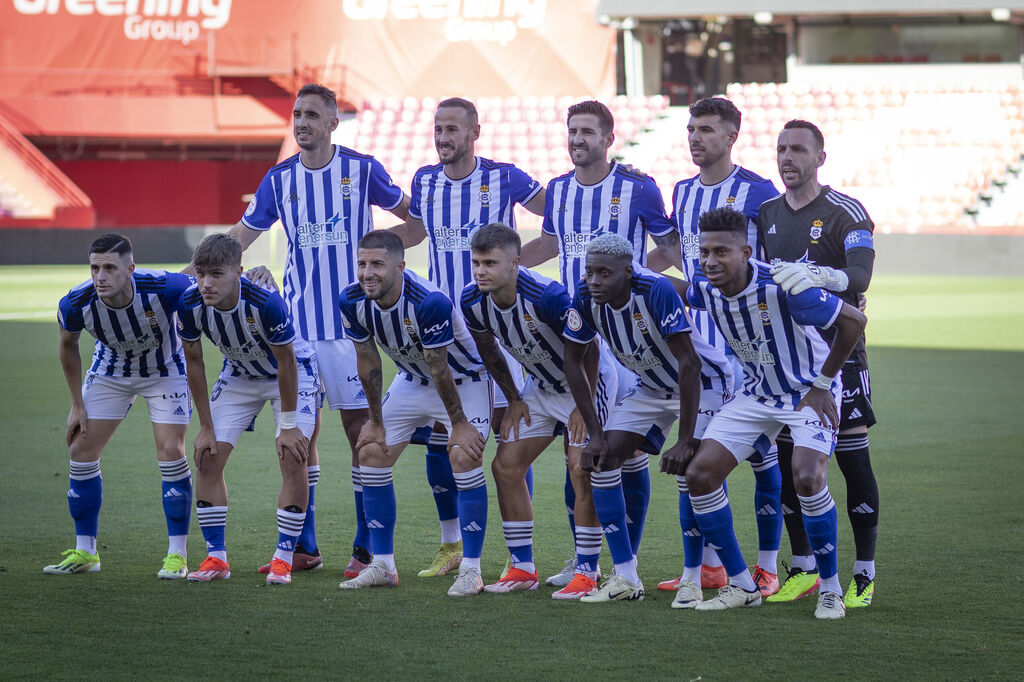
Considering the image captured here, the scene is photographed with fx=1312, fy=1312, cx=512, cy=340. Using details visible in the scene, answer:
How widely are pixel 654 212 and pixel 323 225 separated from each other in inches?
67.7

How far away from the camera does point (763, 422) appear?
5609 mm

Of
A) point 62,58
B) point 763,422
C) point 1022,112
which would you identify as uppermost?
point 62,58

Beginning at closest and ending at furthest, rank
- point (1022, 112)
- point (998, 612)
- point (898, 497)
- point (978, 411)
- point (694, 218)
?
point (998, 612) < point (694, 218) < point (898, 497) < point (978, 411) < point (1022, 112)

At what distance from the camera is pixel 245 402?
6469 mm

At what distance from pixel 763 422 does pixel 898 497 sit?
8.87ft

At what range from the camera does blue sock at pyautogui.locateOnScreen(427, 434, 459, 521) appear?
21.7 ft

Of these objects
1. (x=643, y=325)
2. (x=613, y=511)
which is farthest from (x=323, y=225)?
(x=613, y=511)

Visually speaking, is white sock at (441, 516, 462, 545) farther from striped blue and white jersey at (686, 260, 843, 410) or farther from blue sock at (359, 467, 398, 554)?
striped blue and white jersey at (686, 260, 843, 410)

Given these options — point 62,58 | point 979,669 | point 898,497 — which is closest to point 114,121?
point 62,58

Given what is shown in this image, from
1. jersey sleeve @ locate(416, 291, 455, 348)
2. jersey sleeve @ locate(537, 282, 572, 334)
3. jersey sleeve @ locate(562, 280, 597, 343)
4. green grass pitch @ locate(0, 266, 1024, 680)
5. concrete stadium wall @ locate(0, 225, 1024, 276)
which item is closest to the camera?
green grass pitch @ locate(0, 266, 1024, 680)

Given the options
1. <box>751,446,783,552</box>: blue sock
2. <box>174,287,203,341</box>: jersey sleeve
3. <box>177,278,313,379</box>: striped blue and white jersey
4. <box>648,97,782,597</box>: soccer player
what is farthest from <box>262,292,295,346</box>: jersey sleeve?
<box>751,446,783,552</box>: blue sock

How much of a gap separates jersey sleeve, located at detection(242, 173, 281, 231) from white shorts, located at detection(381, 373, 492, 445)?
1326 mm

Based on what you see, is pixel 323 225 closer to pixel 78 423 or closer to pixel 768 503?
pixel 78 423

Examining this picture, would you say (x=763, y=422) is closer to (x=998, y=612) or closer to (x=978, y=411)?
(x=998, y=612)
